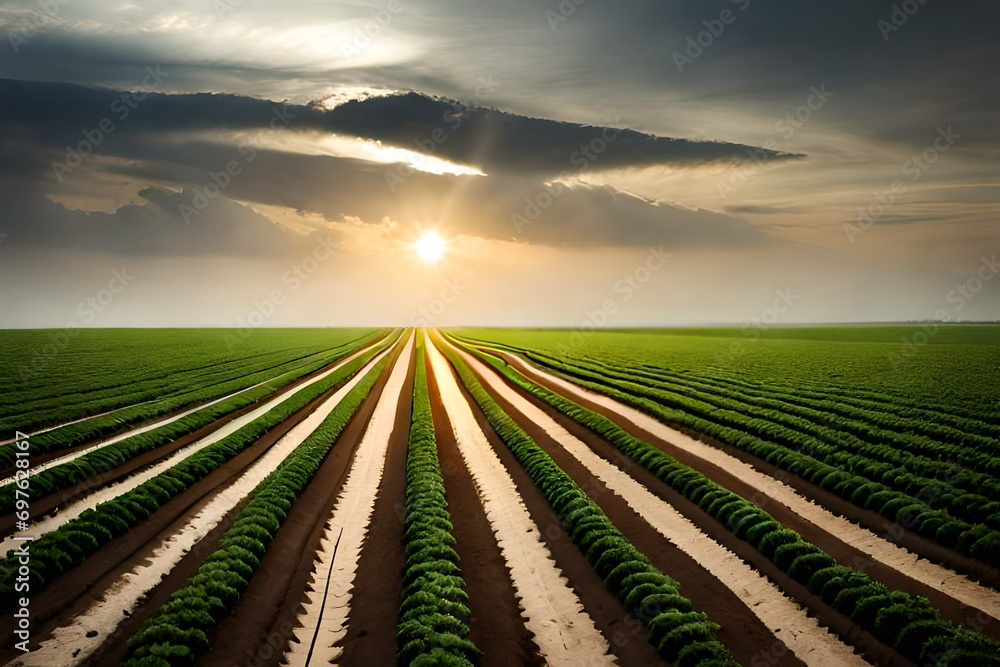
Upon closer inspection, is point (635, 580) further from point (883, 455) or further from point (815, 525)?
point (883, 455)

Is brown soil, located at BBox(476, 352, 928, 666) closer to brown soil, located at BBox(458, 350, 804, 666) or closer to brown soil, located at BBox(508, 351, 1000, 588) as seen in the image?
brown soil, located at BBox(458, 350, 804, 666)

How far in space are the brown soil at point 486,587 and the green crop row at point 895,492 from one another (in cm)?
1315

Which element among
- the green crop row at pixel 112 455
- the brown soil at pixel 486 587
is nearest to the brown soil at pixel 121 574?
the green crop row at pixel 112 455

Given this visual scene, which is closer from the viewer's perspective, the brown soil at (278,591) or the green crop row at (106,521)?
the brown soil at (278,591)

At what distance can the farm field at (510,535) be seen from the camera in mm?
13453

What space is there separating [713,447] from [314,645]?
916 inches

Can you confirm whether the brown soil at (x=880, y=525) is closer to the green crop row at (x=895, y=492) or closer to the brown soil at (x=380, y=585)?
the green crop row at (x=895, y=492)

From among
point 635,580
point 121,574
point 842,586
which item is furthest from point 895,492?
point 121,574

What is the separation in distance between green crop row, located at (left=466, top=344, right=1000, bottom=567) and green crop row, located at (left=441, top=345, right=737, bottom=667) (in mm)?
9129

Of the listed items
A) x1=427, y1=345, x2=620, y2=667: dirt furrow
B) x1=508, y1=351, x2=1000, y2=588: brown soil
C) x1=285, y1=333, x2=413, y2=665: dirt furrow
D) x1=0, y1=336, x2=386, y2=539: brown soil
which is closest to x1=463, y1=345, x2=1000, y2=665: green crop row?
x1=508, y1=351, x2=1000, y2=588: brown soil

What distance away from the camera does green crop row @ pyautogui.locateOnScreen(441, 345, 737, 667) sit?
506 inches

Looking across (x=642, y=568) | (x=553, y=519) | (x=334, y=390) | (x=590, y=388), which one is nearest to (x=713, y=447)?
(x=553, y=519)

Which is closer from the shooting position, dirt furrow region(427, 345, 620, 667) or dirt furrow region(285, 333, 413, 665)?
dirt furrow region(427, 345, 620, 667)

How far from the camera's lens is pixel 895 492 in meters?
20.8
